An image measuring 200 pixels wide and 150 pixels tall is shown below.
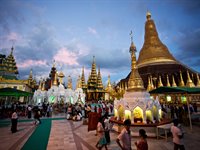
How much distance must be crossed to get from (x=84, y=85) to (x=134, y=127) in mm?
36003

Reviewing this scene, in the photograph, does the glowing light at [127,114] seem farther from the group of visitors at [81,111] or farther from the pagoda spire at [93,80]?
the pagoda spire at [93,80]

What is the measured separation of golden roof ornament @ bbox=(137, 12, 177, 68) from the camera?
32719mm

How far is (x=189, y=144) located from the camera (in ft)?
17.7

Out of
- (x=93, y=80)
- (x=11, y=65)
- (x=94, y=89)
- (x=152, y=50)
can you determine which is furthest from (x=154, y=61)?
(x=11, y=65)

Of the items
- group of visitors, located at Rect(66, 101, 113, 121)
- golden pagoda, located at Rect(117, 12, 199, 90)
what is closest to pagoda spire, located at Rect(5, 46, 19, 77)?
group of visitors, located at Rect(66, 101, 113, 121)

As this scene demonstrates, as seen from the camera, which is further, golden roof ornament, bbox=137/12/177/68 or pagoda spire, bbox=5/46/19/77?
pagoda spire, bbox=5/46/19/77

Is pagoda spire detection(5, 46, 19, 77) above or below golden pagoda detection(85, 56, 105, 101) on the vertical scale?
above

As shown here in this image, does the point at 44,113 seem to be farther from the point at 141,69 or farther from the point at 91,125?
the point at 141,69

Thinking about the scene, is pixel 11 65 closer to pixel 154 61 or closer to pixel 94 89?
pixel 94 89

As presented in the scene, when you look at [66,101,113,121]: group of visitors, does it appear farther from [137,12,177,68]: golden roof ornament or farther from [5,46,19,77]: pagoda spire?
[5,46,19,77]: pagoda spire

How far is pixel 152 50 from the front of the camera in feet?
113

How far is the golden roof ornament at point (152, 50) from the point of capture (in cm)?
3272

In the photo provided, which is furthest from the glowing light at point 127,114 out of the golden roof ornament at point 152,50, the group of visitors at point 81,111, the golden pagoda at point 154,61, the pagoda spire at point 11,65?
the pagoda spire at point 11,65

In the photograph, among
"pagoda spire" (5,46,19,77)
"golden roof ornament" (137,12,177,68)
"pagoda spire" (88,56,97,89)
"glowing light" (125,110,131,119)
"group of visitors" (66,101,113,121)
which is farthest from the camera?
"pagoda spire" (88,56,97,89)
